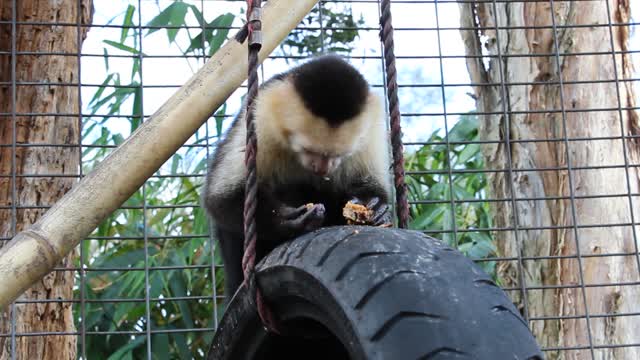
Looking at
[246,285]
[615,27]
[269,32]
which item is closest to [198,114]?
[269,32]

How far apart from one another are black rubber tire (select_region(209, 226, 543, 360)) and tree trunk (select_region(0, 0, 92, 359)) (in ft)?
5.80

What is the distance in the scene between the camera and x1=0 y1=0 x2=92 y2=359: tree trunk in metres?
3.18

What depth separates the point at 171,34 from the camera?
13.4 feet

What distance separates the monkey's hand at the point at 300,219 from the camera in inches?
80.0

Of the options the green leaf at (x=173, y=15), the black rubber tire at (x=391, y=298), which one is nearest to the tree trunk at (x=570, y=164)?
the green leaf at (x=173, y=15)

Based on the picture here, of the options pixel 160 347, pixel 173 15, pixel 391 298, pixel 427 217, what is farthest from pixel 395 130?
pixel 160 347

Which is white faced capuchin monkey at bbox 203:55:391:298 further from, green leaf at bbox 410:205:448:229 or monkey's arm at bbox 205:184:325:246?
green leaf at bbox 410:205:448:229

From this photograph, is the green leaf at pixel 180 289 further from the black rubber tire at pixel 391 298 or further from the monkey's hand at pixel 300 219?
the black rubber tire at pixel 391 298

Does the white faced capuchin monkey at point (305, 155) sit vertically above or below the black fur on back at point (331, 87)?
below

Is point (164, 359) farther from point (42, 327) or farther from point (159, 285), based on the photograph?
point (42, 327)

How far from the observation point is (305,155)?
2.40 metres

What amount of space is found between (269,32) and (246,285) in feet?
2.23

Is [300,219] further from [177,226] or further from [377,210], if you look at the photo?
[177,226]

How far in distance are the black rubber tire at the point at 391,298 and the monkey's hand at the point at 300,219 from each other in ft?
1.29
